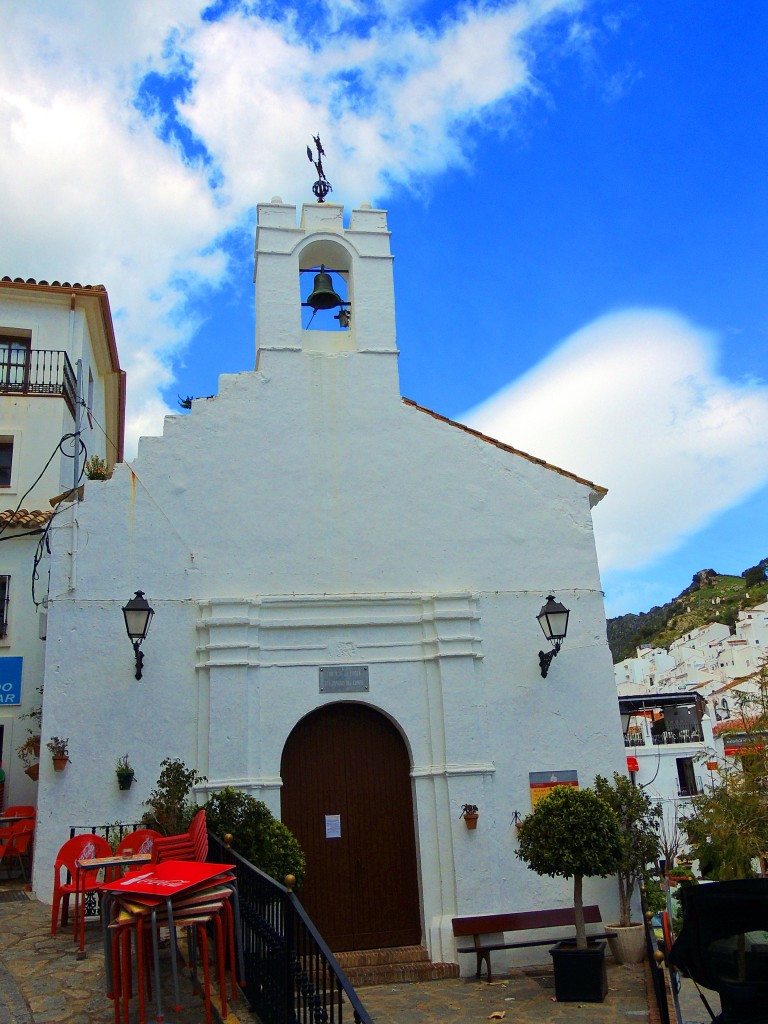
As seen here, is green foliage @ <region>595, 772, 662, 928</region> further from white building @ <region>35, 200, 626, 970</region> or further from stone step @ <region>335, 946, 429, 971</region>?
stone step @ <region>335, 946, 429, 971</region>

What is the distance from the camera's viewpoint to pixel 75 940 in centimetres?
765

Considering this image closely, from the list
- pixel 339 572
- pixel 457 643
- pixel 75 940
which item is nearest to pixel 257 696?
pixel 339 572

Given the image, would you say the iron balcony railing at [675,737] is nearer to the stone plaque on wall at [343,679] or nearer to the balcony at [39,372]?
the stone plaque on wall at [343,679]

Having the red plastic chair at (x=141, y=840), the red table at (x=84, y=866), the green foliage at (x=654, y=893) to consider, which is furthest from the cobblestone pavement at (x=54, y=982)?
the green foliage at (x=654, y=893)

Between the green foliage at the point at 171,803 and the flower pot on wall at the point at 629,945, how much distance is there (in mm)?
4887

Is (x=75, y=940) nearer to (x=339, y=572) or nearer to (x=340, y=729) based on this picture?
(x=340, y=729)

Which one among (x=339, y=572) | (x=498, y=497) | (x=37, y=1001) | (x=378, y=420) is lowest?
(x=37, y=1001)

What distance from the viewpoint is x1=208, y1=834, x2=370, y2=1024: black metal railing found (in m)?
4.83

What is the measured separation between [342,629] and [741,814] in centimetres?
578

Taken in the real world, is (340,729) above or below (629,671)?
below

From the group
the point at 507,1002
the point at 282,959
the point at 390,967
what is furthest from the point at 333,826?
the point at 282,959

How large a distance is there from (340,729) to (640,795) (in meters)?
3.59

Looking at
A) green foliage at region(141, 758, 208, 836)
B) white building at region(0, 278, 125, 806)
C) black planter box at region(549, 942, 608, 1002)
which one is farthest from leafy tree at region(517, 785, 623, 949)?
white building at region(0, 278, 125, 806)

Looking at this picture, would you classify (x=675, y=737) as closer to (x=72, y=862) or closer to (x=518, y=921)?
(x=518, y=921)
